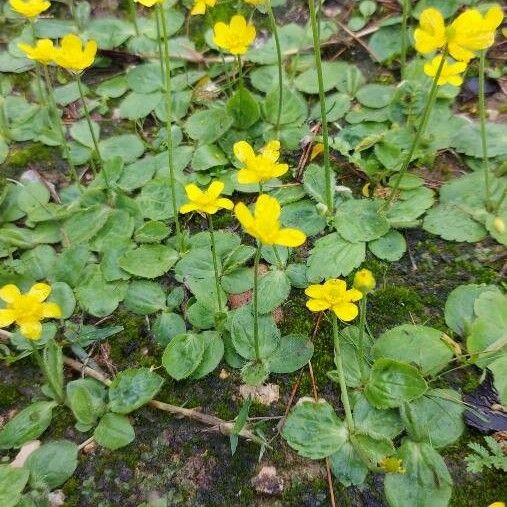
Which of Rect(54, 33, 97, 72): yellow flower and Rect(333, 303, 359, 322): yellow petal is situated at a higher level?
Rect(54, 33, 97, 72): yellow flower

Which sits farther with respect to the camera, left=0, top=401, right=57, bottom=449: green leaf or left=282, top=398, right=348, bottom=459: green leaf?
left=0, top=401, right=57, bottom=449: green leaf

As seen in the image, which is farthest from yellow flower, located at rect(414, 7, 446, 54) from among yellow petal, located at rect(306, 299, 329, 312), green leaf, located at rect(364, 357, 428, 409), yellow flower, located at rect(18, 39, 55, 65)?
yellow flower, located at rect(18, 39, 55, 65)

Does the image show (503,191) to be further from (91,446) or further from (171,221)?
(91,446)

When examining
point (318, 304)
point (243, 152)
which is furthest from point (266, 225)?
point (243, 152)

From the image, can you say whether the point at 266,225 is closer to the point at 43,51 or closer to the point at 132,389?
the point at 132,389

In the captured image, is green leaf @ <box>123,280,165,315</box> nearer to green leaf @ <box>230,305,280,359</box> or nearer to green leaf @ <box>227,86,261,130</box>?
green leaf @ <box>230,305,280,359</box>

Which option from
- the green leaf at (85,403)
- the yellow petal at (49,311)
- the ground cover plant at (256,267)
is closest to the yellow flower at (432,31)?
the ground cover plant at (256,267)

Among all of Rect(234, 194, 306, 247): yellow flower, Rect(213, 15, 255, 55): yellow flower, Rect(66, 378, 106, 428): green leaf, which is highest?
Rect(213, 15, 255, 55): yellow flower
